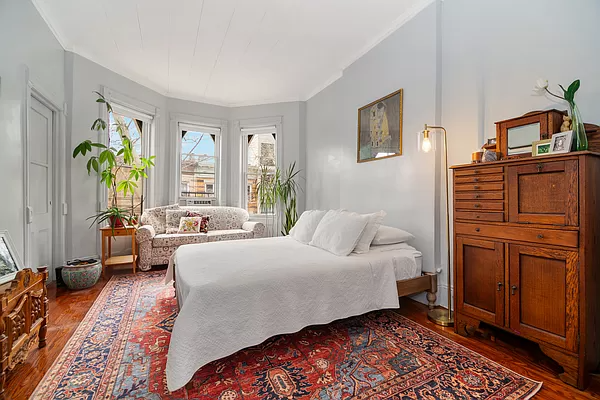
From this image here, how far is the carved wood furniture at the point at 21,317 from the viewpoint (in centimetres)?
138

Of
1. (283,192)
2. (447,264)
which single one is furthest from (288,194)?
(447,264)

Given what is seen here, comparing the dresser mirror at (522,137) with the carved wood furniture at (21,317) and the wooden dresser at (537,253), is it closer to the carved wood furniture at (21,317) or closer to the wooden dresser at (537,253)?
the wooden dresser at (537,253)

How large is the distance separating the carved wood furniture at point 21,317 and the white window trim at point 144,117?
2.35 metres

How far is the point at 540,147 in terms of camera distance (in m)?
1.64

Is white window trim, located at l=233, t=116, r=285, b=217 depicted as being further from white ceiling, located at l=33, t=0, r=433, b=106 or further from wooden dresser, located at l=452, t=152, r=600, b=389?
wooden dresser, located at l=452, t=152, r=600, b=389

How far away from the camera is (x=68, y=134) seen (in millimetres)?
3498

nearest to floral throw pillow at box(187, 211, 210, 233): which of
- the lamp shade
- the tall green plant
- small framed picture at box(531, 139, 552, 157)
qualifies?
the tall green plant

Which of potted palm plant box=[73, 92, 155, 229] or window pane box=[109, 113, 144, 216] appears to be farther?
window pane box=[109, 113, 144, 216]

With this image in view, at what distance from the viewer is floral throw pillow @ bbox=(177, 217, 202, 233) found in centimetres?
429

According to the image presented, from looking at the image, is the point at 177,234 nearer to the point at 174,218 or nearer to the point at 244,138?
the point at 174,218

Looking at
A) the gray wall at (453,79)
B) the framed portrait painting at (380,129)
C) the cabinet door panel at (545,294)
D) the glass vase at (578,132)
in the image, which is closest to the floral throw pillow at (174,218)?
the gray wall at (453,79)

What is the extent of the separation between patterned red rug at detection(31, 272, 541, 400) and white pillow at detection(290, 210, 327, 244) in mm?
1012

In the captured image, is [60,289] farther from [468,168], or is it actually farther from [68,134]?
[468,168]

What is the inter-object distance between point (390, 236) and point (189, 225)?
312cm
